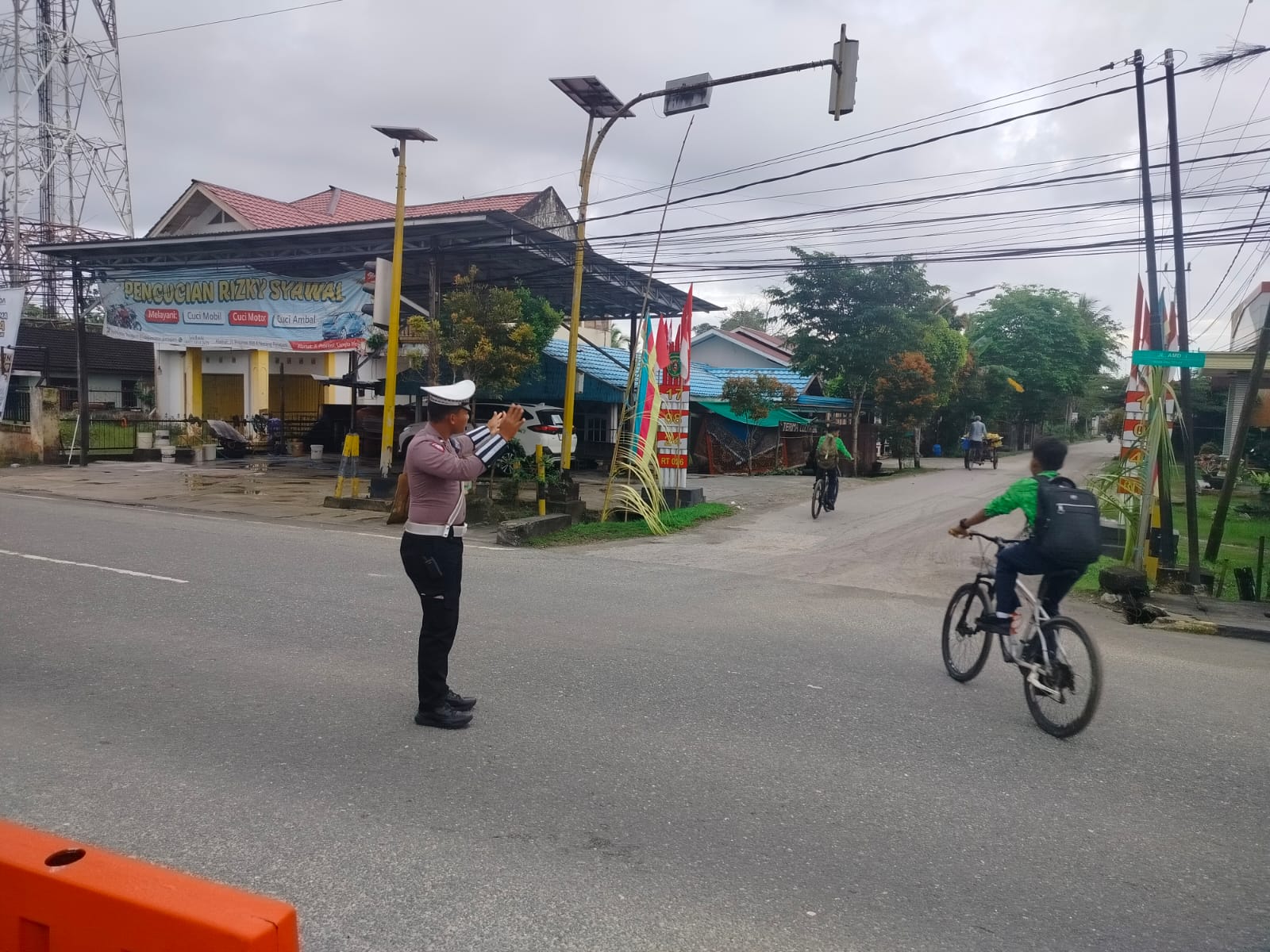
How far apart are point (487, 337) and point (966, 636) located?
1173cm

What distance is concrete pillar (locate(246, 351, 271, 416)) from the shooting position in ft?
100

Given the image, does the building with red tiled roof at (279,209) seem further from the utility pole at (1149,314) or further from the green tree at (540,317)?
the utility pole at (1149,314)

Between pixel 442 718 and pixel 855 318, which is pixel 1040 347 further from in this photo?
pixel 442 718

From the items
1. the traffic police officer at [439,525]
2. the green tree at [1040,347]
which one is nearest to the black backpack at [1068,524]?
the traffic police officer at [439,525]

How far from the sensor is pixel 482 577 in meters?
9.80

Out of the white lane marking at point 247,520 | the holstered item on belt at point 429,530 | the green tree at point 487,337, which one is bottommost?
the white lane marking at point 247,520

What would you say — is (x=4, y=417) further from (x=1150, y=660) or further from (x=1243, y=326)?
(x=1243, y=326)

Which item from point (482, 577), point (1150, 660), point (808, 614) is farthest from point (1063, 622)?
point (482, 577)

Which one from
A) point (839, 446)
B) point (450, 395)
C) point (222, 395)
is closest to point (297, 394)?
point (222, 395)

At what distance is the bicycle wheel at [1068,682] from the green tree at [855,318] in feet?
73.3

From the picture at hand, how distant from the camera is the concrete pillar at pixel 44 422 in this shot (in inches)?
958

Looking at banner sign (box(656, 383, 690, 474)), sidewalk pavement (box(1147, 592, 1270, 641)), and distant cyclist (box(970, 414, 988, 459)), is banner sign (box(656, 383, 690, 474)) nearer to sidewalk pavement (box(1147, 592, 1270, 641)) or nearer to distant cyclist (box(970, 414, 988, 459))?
sidewalk pavement (box(1147, 592, 1270, 641))

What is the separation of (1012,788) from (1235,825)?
932 millimetres

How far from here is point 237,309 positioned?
23.8 meters
